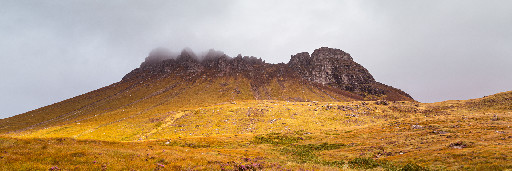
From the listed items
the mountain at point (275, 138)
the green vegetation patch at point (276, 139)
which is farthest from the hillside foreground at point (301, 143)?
the green vegetation patch at point (276, 139)

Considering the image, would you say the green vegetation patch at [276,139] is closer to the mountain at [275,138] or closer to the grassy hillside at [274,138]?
the grassy hillside at [274,138]

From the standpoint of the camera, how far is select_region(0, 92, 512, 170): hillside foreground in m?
19.3

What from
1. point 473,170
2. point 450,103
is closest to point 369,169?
point 473,170

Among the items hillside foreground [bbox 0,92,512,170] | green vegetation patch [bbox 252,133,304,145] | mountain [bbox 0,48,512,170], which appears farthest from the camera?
green vegetation patch [bbox 252,133,304,145]

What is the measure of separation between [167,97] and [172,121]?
10745 cm

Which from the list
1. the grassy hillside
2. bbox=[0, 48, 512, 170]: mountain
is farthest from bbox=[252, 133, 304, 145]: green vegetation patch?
bbox=[0, 48, 512, 170]: mountain

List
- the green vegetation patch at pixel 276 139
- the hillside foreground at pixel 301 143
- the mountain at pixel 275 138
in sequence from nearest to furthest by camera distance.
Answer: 1. the hillside foreground at pixel 301 143
2. the mountain at pixel 275 138
3. the green vegetation patch at pixel 276 139

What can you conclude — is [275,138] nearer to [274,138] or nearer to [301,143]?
[274,138]

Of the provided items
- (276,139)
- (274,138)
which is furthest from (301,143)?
(274,138)

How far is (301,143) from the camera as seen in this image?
149ft

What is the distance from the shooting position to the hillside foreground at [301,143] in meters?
19.3

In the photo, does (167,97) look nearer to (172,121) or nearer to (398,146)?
(172,121)

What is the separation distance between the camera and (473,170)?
16.9 meters

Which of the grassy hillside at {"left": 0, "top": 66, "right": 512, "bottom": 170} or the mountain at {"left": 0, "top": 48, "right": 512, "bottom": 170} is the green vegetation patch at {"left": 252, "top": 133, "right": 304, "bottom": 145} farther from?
the mountain at {"left": 0, "top": 48, "right": 512, "bottom": 170}
